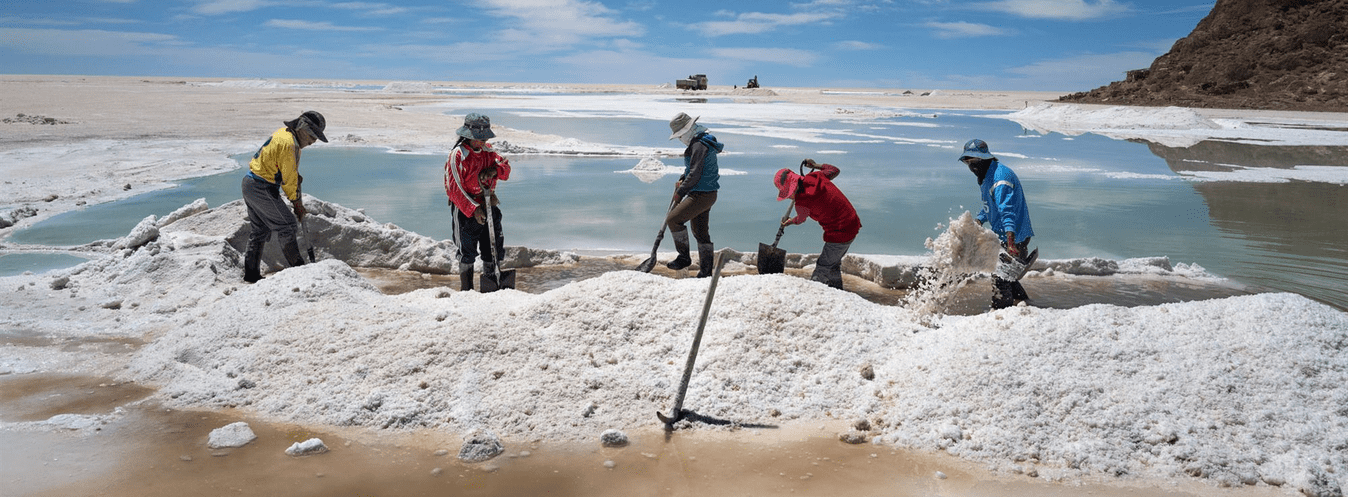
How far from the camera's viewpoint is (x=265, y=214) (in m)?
5.48

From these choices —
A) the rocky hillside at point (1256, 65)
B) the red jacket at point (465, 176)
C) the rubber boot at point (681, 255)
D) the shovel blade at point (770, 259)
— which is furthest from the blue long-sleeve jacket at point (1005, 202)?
the rocky hillside at point (1256, 65)

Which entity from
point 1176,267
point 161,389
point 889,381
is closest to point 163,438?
point 161,389

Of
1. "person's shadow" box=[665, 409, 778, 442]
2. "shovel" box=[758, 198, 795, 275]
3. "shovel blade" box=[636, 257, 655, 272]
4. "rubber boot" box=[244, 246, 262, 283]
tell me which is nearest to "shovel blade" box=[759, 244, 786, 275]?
"shovel" box=[758, 198, 795, 275]

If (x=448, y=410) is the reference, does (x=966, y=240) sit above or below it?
above

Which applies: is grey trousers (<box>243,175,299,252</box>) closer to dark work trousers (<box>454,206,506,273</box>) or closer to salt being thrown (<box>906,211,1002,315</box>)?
dark work trousers (<box>454,206,506,273</box>)

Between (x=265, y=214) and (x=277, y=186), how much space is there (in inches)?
8.1

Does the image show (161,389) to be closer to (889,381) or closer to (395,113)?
(889,381)

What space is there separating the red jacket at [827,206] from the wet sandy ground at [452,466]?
210 centimetres

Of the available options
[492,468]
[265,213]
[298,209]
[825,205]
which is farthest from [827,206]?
[265,213]

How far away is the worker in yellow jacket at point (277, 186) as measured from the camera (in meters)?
5.39

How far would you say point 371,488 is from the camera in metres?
2.73

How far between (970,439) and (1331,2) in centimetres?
4369

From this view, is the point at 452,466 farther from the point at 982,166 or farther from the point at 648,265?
the point at 982,166

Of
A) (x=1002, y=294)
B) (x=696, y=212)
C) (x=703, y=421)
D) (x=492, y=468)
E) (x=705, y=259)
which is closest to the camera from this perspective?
(x=492, y=468)
